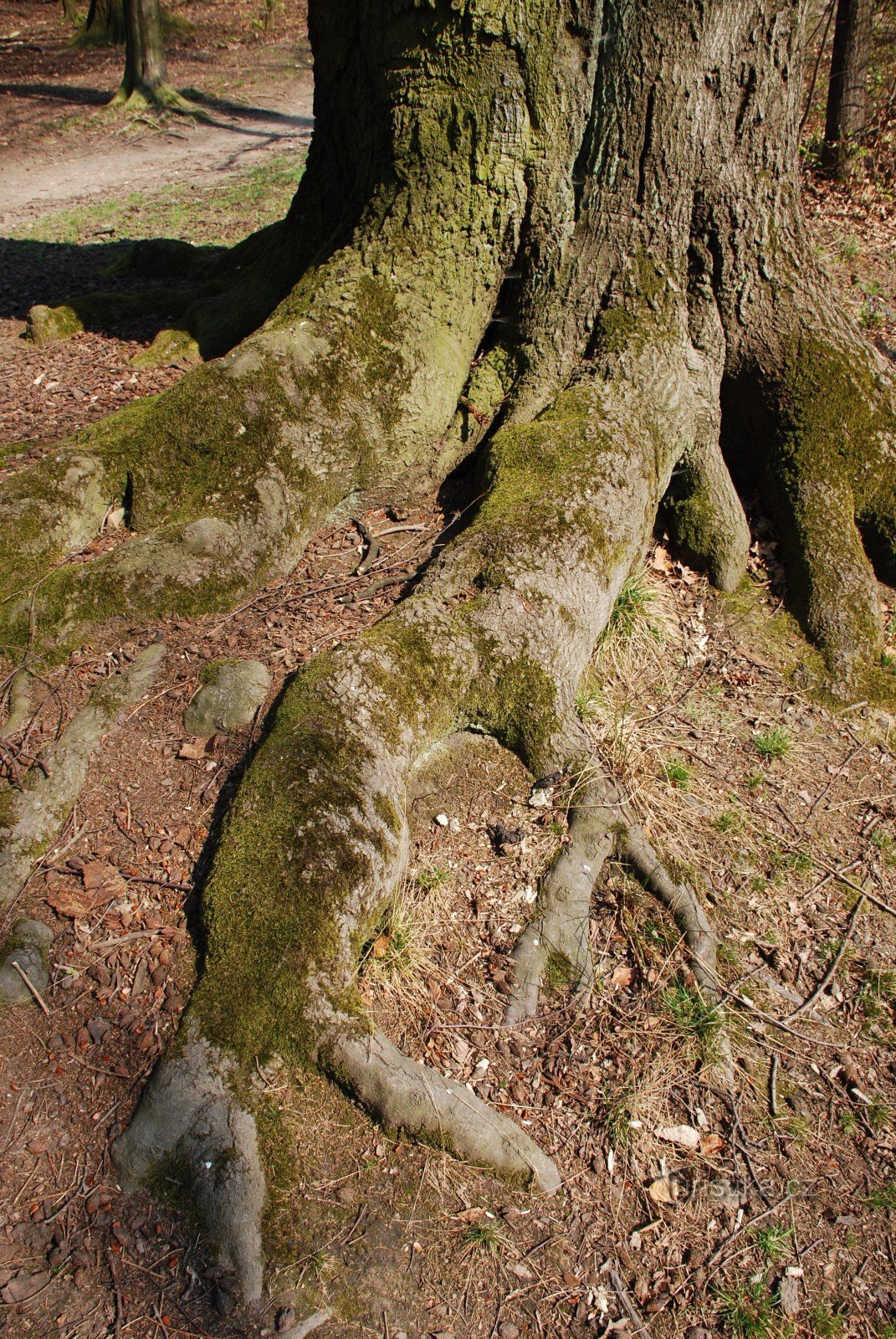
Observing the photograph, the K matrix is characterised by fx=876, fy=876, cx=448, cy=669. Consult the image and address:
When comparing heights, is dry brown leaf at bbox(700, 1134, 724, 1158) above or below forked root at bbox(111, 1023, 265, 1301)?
below

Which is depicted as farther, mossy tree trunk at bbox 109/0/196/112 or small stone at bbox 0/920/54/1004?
mossy tree trunk at bbox 109/0/196/112

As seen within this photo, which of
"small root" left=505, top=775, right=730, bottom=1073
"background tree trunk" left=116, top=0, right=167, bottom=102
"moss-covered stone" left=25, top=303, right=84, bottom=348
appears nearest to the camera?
"small root" left=505, top=775, right=730, bottom=1073

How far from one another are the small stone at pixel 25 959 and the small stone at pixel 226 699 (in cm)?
98

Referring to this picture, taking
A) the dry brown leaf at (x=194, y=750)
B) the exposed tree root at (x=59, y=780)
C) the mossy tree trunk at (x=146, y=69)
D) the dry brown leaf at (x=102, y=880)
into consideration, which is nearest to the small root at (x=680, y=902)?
the dry brown leaf at (x=194, y=750)

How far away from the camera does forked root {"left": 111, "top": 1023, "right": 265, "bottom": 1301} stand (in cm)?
256

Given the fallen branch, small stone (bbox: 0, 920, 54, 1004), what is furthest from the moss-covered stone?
the fallen branch

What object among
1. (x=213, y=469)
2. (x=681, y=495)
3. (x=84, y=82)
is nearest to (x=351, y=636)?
(x=213, y=469)

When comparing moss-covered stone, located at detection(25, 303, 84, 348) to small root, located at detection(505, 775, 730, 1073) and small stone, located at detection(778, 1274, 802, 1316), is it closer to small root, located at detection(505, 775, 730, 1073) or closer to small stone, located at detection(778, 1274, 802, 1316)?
small root, located at detection(505, 775, 730, 1073)

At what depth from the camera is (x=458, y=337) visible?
4836mm

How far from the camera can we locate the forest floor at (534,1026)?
8.54 ft

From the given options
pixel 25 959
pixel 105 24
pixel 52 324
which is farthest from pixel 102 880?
pixel 105 24

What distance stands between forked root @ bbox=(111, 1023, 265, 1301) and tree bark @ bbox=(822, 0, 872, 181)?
1044cm

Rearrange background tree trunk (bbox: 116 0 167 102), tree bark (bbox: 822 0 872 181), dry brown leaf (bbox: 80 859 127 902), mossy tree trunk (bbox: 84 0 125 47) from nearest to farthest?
dry brown leaf (bbox: 80 859 127 902) < tree bark (bbox: 822 0 872 181) < background tree trunk (bbox: 116 0 167 102) < mossy tree trunk (bbox: 84 0 125 47)

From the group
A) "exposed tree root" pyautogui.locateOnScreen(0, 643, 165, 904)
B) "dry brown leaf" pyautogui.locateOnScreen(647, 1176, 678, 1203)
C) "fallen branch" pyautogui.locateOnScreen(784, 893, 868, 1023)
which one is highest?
"exposed tree root" pyautogui.locateOnScreen(0, 643, 165, 904)
